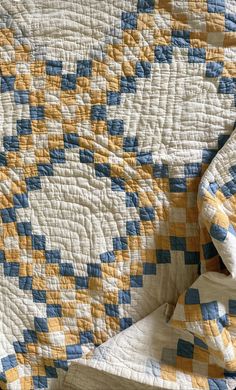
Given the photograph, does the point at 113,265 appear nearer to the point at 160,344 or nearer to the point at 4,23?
the point at 160,344

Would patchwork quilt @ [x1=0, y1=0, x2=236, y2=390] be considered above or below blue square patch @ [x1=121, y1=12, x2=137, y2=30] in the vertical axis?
below

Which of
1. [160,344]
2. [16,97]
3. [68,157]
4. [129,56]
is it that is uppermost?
[129,56]

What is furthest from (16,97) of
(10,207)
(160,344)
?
(160,344)

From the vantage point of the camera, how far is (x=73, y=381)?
4.04 ft

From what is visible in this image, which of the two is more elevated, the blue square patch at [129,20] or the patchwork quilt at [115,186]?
the blue square patch at [129,20]

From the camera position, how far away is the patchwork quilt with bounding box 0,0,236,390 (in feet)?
3.77

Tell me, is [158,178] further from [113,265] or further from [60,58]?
[60,58]

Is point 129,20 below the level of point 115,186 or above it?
above

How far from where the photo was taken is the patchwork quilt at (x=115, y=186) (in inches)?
45.2

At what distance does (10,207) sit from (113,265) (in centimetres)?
28

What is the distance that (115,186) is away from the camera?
1.18 metres

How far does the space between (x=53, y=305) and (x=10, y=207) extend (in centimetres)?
25

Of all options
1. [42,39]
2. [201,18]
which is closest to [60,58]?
[42,39]

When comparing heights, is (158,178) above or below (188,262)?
above
